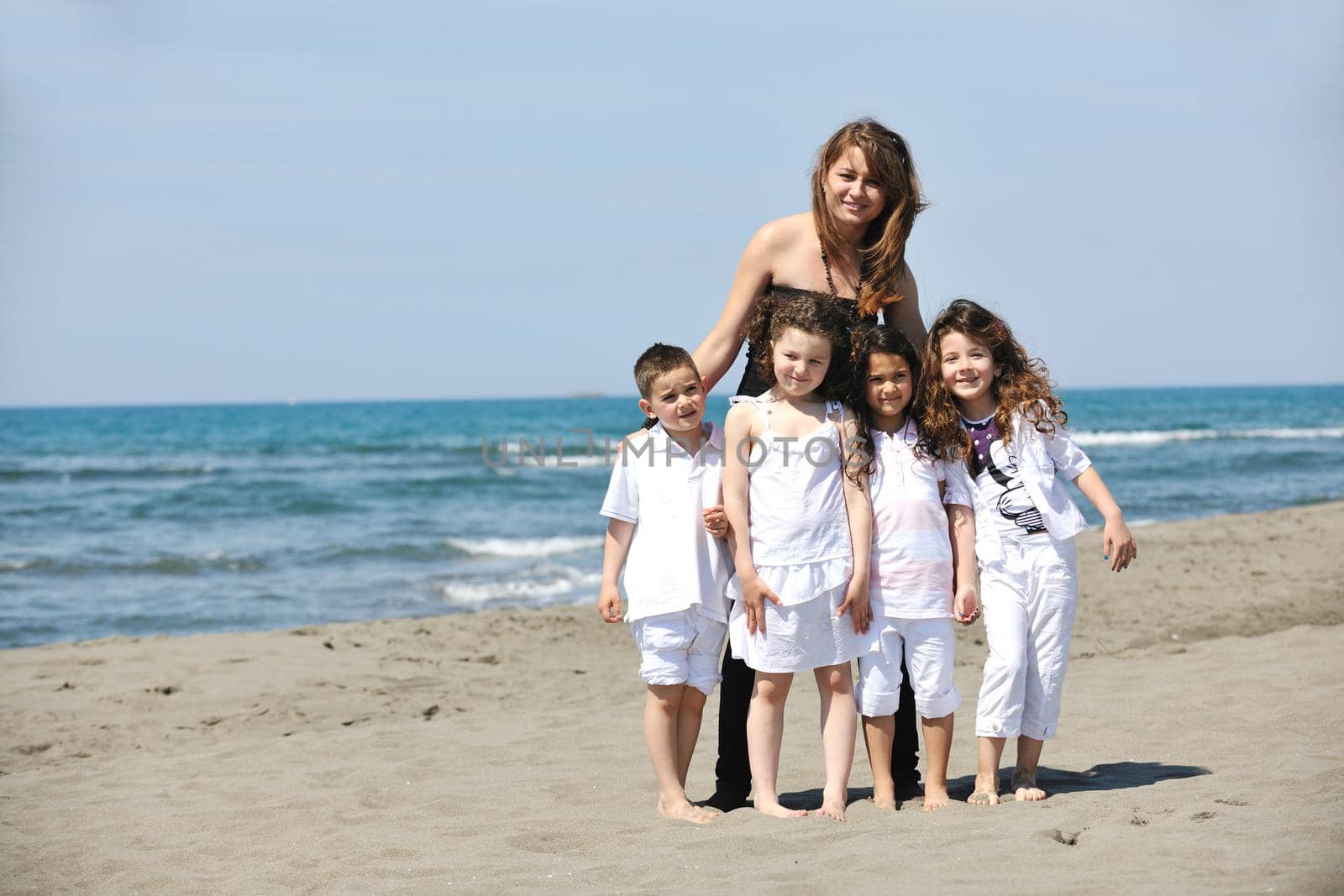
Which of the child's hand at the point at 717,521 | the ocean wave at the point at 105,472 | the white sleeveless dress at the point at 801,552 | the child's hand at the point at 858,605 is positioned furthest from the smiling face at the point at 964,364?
the ocean wave at the point at 105,472

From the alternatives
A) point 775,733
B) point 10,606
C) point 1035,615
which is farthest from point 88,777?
point 10,606

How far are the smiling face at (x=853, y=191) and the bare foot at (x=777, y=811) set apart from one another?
6.07ft

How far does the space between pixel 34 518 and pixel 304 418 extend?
1594 inches

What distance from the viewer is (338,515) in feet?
56.7

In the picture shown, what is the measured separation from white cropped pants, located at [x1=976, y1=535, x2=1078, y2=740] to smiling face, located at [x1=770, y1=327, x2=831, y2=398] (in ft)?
2.69

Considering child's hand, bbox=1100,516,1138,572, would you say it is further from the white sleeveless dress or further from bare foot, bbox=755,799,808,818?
bare foot, bbox=755,799,808,818

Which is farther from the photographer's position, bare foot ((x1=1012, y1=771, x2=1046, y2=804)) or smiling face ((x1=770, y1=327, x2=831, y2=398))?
bare foot ((x1=1012, y1=771, x2=1046, y2=804))

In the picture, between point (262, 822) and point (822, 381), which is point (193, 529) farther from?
point (822, 381)

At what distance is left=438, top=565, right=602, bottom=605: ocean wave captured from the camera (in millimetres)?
10586

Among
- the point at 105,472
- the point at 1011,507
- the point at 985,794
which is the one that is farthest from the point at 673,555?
the point at 105,472

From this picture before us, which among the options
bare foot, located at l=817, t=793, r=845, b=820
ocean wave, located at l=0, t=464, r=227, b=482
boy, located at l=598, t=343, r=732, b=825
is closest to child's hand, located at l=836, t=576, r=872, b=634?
boy, located at l=598, t=343, r=732, b=825

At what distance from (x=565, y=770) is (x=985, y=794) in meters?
1.80

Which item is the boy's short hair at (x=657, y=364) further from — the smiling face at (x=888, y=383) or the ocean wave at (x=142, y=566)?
the ocean wave at (x=142, y=566)

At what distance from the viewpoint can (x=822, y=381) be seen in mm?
3564
